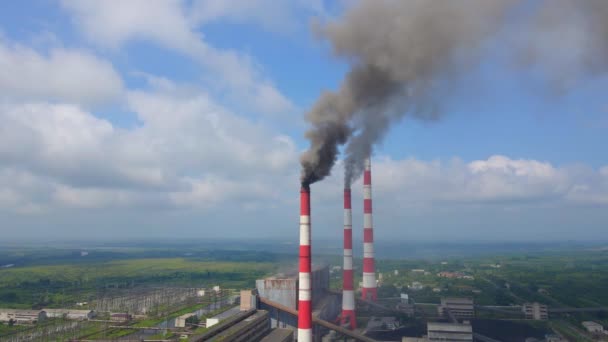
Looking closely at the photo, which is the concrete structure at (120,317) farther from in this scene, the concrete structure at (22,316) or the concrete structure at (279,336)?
the concrete structure at (279,336)

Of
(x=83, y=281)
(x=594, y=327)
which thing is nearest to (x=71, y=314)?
(x=83, y=281)

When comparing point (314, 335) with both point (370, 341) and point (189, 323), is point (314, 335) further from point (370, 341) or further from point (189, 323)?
point (189, 323)

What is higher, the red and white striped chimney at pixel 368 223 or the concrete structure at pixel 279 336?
the red and white striped chimney at pixel 368 223

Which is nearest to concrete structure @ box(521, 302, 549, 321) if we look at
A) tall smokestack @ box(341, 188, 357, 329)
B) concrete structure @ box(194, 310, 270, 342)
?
tall smokestack @ box(341, 188, 357, 329)

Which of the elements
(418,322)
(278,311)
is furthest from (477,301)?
(278,311)

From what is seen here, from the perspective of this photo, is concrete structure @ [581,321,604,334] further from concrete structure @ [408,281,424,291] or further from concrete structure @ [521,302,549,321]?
concrete structure @ [408,281,424,291]

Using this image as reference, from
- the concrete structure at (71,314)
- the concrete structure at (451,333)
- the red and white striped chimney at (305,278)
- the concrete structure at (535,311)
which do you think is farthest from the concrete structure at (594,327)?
the concrete structure at (71,314)

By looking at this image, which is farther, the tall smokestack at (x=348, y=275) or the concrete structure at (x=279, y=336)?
the tall smokestack at (x=348, y=275)
